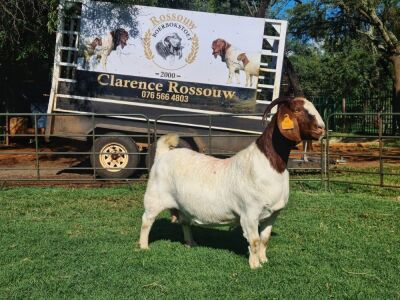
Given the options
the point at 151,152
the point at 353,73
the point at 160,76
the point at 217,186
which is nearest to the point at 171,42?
the point at 160,76

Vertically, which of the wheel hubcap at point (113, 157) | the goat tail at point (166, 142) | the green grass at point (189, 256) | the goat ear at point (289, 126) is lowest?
the green grass at point (189, 256)

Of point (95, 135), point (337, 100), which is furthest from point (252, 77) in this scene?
point (337, 100)

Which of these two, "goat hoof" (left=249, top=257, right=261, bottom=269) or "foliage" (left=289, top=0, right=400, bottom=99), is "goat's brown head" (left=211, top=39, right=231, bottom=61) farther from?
"foliage" (left=289, top=0, right=400, bottom=99)

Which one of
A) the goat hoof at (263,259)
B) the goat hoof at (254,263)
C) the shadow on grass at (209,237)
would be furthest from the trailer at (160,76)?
the goat hoof at (254,263)

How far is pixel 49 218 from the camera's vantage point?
307 inches

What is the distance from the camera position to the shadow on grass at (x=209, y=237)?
6.29 meters

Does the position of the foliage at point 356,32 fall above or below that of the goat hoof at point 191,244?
above

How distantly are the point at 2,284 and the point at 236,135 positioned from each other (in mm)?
6753

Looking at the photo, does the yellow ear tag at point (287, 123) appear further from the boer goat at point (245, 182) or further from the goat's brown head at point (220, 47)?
the goat's brown head at point (220, 47)

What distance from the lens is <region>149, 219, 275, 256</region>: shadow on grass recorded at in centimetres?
629

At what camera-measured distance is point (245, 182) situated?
209 inches

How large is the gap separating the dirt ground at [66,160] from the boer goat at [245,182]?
Result: 15.7ft

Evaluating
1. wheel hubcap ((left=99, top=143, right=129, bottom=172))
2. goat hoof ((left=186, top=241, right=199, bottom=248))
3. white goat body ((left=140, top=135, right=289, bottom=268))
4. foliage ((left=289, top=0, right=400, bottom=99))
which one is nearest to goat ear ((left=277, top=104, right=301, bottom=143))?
white goat body ((left=140, top=135, right=289, bottom=268))

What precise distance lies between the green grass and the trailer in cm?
281
